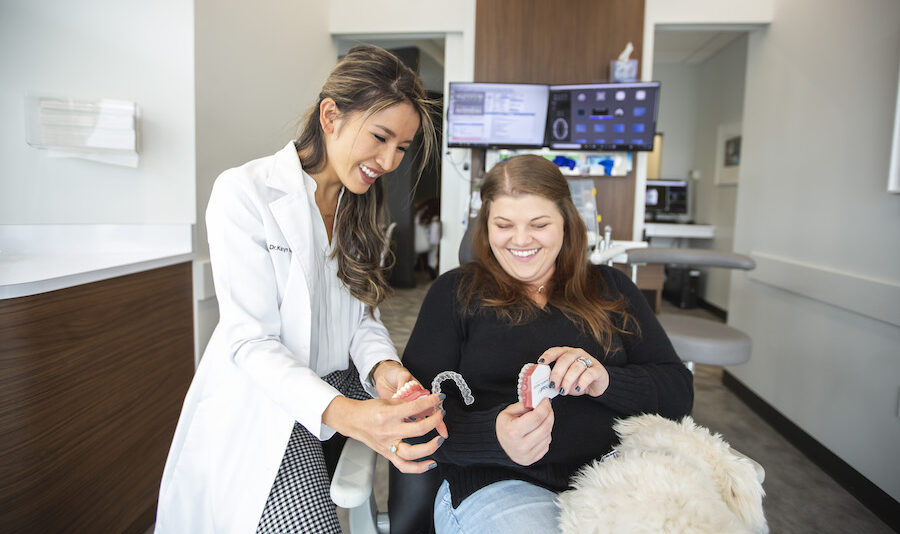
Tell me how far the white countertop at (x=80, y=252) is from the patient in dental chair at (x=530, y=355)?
1.02m

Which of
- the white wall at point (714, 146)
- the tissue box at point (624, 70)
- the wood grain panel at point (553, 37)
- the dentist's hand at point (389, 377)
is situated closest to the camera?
the dentist's hand at point (389, 377)

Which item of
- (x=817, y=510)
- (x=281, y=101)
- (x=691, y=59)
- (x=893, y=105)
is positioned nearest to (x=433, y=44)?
(x=691, y=59)

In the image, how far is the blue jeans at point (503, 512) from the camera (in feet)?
3.21

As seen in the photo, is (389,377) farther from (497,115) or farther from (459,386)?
(497,115)

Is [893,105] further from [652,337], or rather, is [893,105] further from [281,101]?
[281,101]

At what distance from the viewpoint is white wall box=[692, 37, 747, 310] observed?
5.46 meters

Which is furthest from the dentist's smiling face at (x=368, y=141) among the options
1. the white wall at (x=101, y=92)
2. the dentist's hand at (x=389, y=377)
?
the white wall at (x=101, y=92)

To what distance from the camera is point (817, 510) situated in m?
2.17

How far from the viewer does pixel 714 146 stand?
602cm

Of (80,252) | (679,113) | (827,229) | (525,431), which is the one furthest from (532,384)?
(679,113)

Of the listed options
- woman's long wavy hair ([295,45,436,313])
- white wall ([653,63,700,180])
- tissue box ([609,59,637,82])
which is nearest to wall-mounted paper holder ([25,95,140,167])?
woman's long wavy hair ([295,45,436,313])

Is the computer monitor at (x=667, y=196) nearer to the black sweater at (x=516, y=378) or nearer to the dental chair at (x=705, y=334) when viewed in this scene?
the dental chair at (x=705, y=334)

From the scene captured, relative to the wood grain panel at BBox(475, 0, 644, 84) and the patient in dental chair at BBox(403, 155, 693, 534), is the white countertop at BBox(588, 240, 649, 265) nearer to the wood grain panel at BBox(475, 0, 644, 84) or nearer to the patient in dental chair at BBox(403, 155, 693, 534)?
the patient in dental chair at BBox(403, 155, 693, 534)

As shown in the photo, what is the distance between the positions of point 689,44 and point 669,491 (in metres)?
6.34
